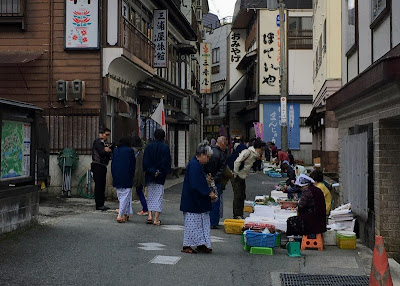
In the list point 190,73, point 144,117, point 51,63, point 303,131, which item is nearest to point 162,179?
point 51,63

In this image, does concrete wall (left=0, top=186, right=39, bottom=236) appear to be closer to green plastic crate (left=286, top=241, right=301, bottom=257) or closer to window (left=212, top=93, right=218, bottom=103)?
green plastic crate (left=286, top=241, right=301, bottom=257)

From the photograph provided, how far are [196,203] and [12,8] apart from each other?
11173mm

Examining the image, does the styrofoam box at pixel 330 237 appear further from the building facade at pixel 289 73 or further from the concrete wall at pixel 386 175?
the building facade at pixel 289 73

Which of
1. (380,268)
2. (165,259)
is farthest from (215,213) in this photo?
(380,268)

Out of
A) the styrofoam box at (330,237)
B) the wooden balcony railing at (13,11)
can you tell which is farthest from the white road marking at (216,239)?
the wooden balcony railing at (13,11)

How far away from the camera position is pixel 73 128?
55.2ft

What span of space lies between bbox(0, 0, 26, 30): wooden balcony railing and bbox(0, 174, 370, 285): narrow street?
7782mm

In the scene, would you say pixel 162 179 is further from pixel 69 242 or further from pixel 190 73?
pixel 190 73

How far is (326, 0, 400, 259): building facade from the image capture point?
324 inches

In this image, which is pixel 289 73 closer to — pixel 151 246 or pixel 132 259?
pixel 151 246

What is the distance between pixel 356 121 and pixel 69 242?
6218 mm

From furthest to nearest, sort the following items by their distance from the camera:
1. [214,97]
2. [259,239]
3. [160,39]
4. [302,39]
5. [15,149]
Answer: [214,97], [302,39], [160,39], [15,149], [259,239]

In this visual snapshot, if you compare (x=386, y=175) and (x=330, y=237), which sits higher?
(x=386, y=175)

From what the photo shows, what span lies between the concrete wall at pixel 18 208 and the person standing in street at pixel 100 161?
10.2 feet
